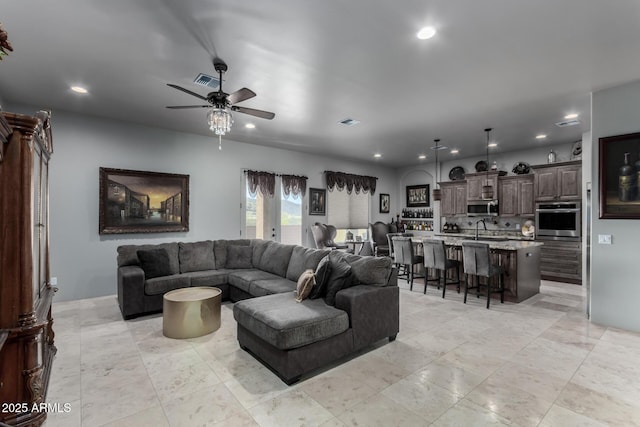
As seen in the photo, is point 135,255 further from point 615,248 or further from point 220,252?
point 615,248

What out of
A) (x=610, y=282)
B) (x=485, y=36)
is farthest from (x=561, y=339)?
(x=485, y=36)

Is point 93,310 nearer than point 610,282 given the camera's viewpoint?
No

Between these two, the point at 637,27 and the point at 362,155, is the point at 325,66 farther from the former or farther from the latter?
the point at 362,155

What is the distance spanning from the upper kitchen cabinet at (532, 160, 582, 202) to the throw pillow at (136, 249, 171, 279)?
7.49 meters

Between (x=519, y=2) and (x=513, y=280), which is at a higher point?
(x=519, y=2)

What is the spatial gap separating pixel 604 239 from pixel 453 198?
4.56 m

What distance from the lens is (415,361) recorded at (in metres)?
2.84

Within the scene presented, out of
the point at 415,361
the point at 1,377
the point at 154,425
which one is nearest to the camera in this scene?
the point at 1,377

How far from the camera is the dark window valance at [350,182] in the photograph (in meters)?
8.05

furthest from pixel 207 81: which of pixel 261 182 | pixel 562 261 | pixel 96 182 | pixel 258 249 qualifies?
pixel 562 261

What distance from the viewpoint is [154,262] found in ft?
14.2

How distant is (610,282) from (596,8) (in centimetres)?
321

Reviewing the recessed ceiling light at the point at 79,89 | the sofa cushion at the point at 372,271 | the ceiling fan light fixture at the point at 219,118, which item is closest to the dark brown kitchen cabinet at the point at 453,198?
the sofa cushion at the point at 372,271

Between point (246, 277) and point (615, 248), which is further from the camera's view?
point (246, 277)
